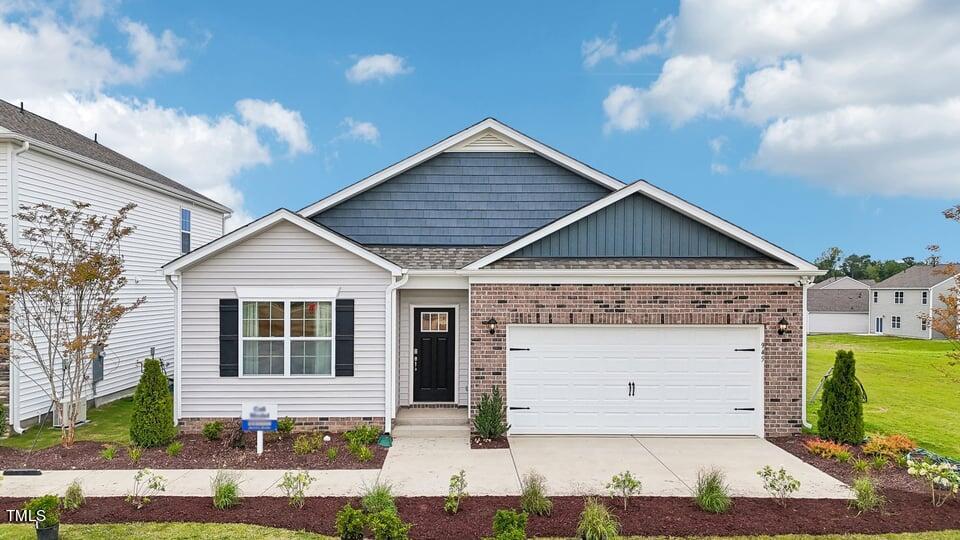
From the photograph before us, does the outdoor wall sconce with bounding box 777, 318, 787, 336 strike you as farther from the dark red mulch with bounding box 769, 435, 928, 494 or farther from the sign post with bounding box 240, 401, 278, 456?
the sign post with bounding box 240, 401, 278, 456

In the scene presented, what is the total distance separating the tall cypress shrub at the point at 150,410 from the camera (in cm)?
890

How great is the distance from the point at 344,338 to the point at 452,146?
515 centimetres

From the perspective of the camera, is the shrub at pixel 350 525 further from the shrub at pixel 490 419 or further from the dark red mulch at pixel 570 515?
the shrub at pixel 490 419

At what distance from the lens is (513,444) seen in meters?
9.41

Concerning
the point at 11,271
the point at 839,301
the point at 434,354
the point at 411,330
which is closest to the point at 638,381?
the point at 434,354

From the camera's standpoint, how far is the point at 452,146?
12.2 meters

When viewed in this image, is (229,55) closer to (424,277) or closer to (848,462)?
(424,277)

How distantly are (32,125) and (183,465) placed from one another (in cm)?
922

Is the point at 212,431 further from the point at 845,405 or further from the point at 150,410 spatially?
the point at 845,405

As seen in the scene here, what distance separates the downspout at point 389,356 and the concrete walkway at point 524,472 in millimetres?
528

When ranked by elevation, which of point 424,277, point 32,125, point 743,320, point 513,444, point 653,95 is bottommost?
point 513,444

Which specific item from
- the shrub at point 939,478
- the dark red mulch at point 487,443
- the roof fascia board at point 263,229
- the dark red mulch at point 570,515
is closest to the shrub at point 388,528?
the dark red mulch at point 570,515

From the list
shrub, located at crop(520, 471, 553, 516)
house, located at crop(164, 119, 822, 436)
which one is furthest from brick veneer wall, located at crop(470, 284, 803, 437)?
shrub, located at crop(520, 471, 553, 516)

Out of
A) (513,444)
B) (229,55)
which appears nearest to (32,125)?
(229,55)
